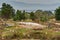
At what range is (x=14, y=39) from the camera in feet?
33.9

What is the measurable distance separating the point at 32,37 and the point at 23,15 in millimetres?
35842

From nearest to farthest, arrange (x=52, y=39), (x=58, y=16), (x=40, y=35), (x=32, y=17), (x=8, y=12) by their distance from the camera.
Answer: (x=52, y=39), (x=40, y=35), (x=58, y=16), (x=32, y=17), (x=8, y=12)

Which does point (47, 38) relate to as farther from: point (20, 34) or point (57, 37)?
point (20, 34)

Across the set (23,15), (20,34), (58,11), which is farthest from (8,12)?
(20,34)

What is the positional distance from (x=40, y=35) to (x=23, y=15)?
118 feet

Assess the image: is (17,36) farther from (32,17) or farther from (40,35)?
(32,17)

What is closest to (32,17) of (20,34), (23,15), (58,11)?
(23,15)

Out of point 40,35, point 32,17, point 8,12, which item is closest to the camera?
point 40,35

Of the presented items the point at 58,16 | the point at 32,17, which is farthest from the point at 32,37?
the point at 32,17

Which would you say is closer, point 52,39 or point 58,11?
point 52,39

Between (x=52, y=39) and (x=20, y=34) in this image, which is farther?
(x=20, y=34)

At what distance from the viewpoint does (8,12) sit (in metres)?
48.8

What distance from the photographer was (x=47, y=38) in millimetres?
10336

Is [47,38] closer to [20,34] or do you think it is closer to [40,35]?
[40,35]
